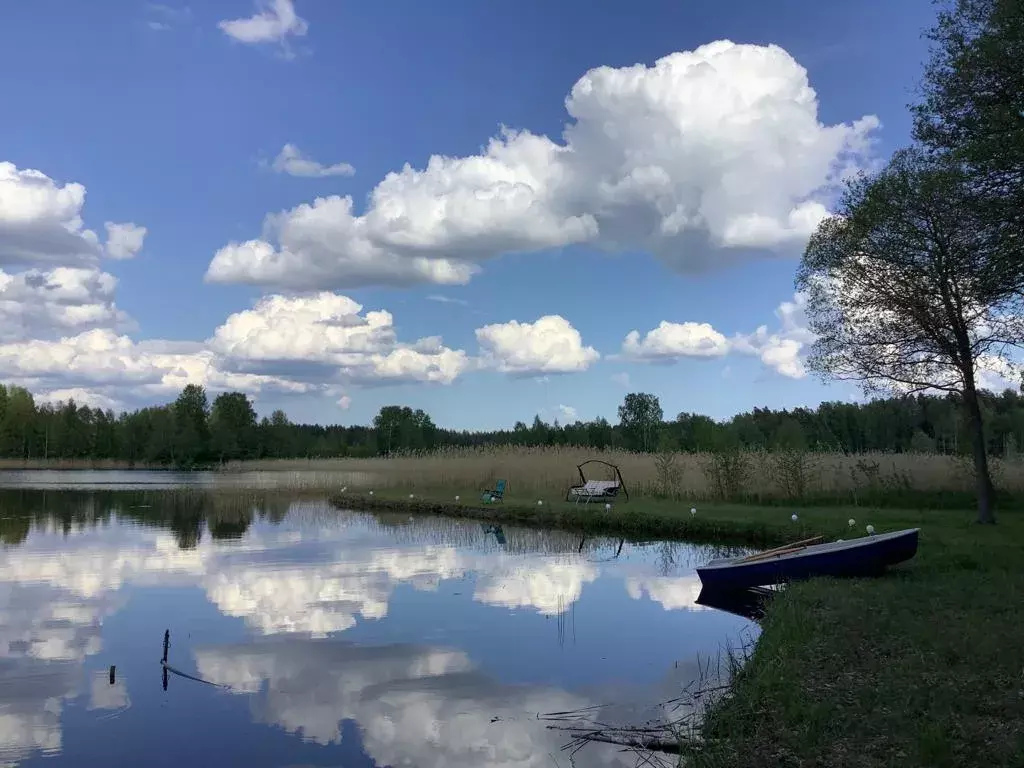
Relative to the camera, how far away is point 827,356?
20141 mm

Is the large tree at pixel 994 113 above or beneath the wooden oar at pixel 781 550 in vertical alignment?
above

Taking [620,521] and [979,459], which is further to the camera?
[620,521]

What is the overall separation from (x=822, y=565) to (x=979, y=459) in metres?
8.03

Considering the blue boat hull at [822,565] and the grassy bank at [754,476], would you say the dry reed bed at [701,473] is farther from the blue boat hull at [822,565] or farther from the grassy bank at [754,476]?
the blue boat hull at [822,565]

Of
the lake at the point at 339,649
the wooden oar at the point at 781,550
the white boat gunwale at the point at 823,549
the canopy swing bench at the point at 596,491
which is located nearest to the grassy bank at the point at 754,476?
the canopy swing bench at the point at 596,491

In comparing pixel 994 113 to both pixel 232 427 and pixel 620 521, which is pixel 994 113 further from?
pixel 232 427

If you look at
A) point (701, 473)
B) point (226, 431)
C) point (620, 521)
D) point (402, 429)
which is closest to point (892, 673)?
point (620, 521)

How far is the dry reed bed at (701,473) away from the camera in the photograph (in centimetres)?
2294

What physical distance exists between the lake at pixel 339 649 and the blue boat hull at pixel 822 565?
2.67 ft

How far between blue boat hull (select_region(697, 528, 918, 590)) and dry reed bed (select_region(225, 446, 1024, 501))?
10.8 m

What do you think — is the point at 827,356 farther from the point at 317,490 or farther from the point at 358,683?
the point at 317,490

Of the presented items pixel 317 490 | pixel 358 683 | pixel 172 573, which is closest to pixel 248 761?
pixel 358 683

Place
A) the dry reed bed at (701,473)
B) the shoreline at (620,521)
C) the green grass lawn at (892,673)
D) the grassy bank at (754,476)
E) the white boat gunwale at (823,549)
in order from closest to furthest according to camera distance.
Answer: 1. the green grass lawn at (892,673)
2. the white boat gunwale at (823,549)
3. the shoreline at (620,521)
4. the grassy bank at (754,476)
5. the dry reed bed at (701,473)

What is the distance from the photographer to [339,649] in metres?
9.94
